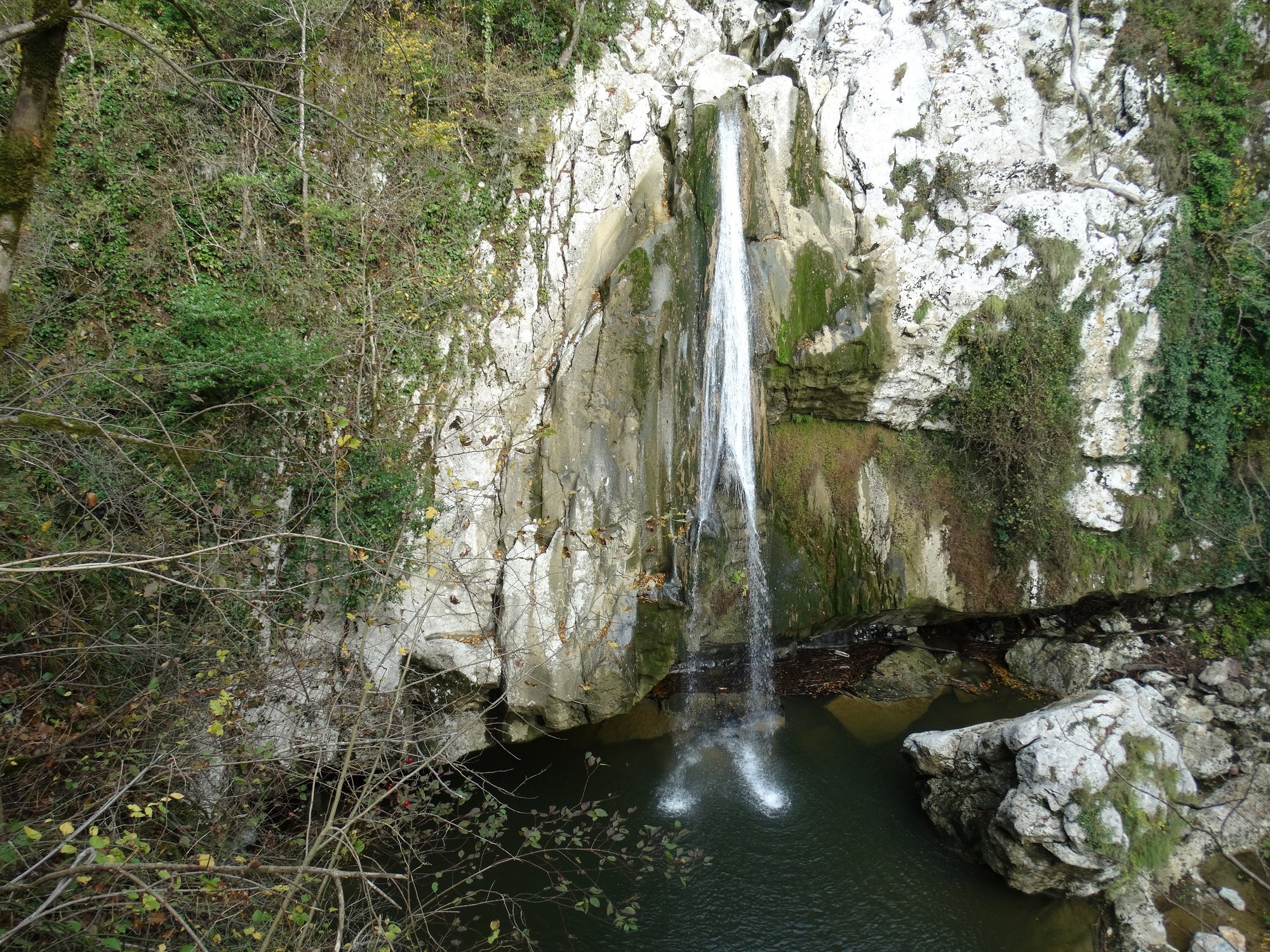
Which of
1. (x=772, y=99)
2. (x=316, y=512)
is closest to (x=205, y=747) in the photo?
(x=316, y=512)

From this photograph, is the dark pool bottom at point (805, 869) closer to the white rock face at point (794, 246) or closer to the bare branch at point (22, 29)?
the white rock face at point (794, 246)

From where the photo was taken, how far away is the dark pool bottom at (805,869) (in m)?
5.79

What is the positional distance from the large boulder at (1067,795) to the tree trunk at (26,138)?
332 inches

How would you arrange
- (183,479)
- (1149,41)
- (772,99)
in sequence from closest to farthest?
1. (183,479)
2. (772,99)
3. (1149,41)

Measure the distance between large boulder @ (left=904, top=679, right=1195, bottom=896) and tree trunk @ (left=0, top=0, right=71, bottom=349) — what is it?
8438mm

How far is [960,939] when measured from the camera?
5820mm

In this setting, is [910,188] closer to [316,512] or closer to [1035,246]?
[1035,246]

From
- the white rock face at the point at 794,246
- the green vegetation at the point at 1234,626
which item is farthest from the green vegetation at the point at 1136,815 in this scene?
the green vegetation at the point at 1234,626

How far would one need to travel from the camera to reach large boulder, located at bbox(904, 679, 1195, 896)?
6035 millimetres

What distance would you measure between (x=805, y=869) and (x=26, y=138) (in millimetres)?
7896

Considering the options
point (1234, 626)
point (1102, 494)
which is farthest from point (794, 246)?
point (1234, 626)

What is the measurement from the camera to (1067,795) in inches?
242

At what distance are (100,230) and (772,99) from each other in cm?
777

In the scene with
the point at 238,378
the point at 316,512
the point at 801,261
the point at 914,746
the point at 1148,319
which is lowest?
the point at 914,746
